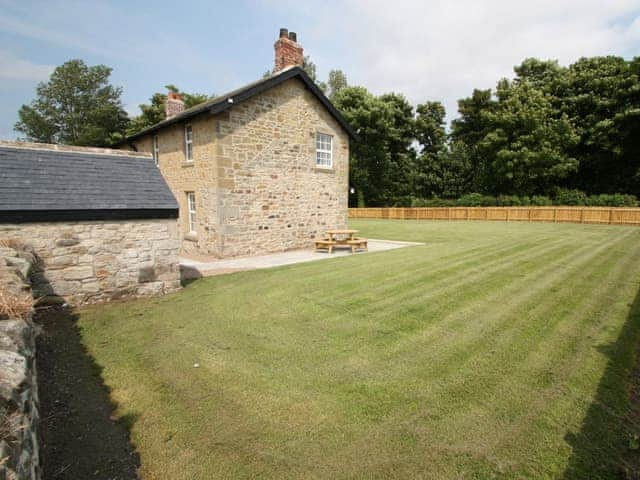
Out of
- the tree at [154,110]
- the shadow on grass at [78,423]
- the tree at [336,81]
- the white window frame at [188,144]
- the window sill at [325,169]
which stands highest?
the tree at [336,81]

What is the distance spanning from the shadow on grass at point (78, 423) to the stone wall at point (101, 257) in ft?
6.49

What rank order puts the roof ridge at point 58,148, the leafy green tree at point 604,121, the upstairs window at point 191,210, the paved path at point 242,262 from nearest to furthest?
the roof ridge at point 58,148 → the paved path at point 242,262 → the upstairs window at point 191,210 → the leafy green tree at point 604,121

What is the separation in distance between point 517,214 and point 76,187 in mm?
29661

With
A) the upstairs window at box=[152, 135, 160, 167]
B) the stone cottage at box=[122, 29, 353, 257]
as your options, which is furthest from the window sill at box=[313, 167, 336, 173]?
the upstairs window at box=[152, 135, 160, 167]

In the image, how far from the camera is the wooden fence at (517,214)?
22500mm

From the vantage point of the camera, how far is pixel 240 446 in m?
3.03

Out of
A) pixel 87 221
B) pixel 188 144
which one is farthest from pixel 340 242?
pixel 87 221

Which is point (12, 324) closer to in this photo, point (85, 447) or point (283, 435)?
point (85, 447)

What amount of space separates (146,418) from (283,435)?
146 cm

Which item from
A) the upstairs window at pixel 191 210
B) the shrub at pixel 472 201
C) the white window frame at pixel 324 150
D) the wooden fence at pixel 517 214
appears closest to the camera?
the upstairs window at pixel 191 210

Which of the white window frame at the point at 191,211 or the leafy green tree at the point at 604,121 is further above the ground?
the leafy green tree at the point at 604,121

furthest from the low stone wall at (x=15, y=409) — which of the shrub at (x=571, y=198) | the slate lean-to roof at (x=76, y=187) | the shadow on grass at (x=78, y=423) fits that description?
the shrub at (x=571, y=198)

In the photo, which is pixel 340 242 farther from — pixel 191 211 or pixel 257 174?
pixel 191 211

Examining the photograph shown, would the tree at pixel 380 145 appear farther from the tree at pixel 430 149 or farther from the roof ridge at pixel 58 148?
the roof ridge at pixel 58 148
